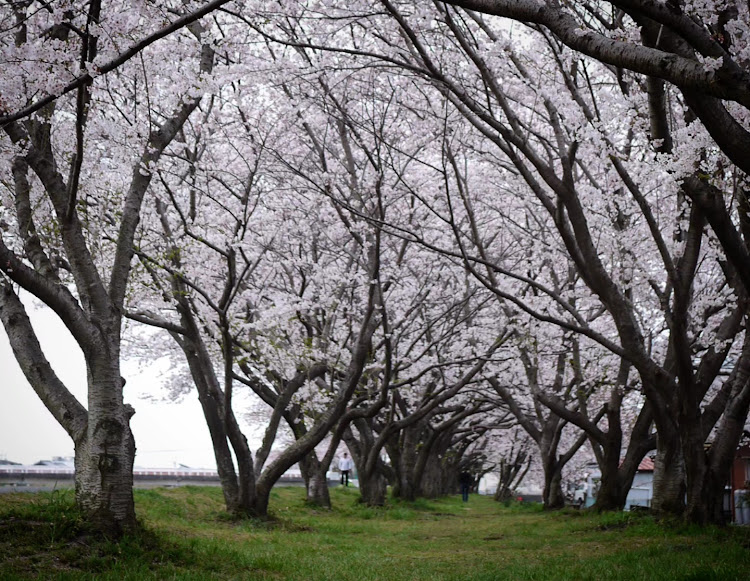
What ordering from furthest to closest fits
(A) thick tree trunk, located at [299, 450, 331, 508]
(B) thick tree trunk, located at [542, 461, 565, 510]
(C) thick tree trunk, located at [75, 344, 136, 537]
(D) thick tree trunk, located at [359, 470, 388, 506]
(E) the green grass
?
(B) thick tree trunk, located at [542, 461, 565, 510] → (D) thick tree trunk, located at [359, 470, 388, 506] → (A) thick tree trunk, located at [299, 450, 331, 508] → (C) thick tree trunk, located at [75, 344, 136, 537] → (E) the green grass

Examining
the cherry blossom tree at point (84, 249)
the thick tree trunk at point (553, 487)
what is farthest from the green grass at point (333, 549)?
the thick tree trunk at point (553, 487)

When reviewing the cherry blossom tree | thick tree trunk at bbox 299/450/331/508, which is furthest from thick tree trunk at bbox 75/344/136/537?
thick tree trunk at bbox 299/450/331/508

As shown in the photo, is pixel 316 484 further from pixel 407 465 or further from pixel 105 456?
pixel 105 456

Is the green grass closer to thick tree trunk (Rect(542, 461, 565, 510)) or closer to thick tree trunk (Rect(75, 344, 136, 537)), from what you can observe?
thick tree trunk (Rect(75, 344, 136, 537))

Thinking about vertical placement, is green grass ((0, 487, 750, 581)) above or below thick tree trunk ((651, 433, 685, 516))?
below

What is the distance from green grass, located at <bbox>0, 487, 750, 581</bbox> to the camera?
6199 mm

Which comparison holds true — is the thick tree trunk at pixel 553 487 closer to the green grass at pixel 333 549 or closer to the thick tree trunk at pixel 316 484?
the thick tree trunk at pixel 316 484

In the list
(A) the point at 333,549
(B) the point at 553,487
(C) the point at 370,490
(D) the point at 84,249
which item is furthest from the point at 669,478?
(B) the point at 553,487

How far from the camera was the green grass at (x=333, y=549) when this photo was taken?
6.20 meters

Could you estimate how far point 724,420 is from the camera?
1034 centimetres

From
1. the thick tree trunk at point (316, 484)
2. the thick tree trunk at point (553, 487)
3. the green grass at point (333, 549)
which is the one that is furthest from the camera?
the thick tree trunk at point (553, 487)

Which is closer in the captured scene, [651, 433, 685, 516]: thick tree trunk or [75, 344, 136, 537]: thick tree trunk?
[75, 344, 136, 537]: thick tree trunk

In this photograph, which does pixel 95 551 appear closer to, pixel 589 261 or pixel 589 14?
pixel 589 261

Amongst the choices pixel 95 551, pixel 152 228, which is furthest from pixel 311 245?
pixel 95 551
